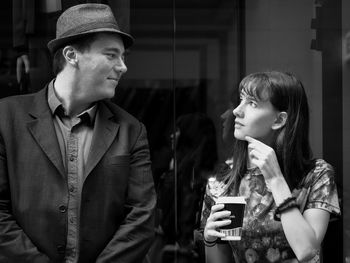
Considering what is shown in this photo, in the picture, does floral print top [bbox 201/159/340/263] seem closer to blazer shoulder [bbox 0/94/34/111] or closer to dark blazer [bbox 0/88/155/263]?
dark blazer [bbox 0/88/155/263]

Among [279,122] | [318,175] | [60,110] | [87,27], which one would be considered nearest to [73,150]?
[60,110]

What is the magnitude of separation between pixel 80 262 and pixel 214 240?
625mm

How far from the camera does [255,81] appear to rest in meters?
3.58

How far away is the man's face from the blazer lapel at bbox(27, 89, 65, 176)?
0.61ft

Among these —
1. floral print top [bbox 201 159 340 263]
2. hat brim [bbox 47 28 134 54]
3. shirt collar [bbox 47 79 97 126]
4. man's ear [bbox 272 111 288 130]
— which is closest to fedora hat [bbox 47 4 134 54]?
hat brim [bbox 47 28 134 54]

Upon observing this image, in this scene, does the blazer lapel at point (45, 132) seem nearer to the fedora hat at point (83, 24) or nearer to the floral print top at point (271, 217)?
the fedora hat at point (83, 24)

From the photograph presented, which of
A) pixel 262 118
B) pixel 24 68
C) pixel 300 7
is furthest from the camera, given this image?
pixel 300 7

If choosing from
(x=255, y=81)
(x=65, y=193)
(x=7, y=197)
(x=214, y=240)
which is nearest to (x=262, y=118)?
(x=255, y=81)

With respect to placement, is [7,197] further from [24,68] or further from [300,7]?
[300,7]

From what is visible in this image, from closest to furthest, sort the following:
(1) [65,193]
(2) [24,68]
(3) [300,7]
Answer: (1) [65,193] < (2) [24,68] < (3) [300,7]

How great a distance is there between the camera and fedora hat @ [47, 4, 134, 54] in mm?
3424

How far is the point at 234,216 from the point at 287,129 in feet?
1.82

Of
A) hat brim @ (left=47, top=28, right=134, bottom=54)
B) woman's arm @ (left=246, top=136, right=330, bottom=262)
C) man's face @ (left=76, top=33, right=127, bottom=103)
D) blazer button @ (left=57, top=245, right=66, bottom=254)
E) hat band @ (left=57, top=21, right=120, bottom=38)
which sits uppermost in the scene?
hat band @ (left=57, top=21, right=120, bottom=38)

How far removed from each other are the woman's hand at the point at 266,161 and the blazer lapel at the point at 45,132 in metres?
0.89
